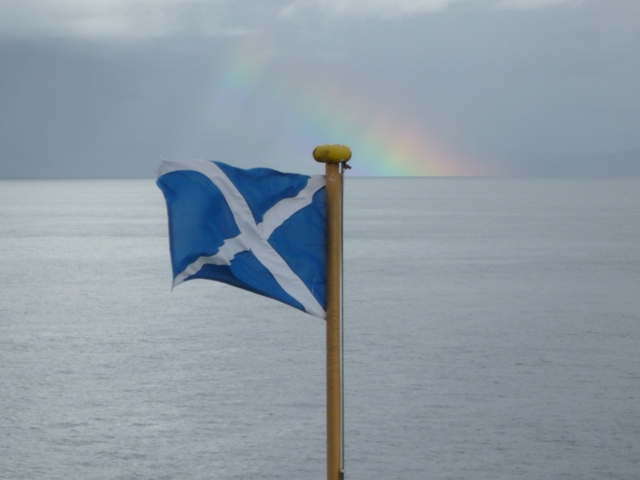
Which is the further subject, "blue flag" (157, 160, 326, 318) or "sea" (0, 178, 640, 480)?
"sea" (0, 178, 640, 480)

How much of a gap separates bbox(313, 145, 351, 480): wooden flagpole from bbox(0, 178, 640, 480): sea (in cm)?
608

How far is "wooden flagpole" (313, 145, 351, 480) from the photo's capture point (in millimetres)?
3783

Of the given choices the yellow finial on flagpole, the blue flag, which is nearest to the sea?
the blue flag

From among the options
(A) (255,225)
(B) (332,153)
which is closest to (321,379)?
(A) (255,225)

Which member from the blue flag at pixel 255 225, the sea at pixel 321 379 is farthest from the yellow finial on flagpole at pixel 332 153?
the sea at pixel 321 379

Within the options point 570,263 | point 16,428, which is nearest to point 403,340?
point 16,428

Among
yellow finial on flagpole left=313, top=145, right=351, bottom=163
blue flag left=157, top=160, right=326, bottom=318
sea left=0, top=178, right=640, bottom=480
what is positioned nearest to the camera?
yellow finial on flagpole left=313, top=145, right=351, bottom=163

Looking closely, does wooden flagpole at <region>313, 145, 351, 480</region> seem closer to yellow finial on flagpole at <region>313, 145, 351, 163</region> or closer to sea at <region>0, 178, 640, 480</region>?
yellow finial on flagpole at <region>313, 145, 351, 163</region>

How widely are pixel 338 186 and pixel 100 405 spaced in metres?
9.32

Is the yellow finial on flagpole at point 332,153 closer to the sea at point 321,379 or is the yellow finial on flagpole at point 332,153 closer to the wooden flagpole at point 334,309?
the wooden flagpole at point 334,309

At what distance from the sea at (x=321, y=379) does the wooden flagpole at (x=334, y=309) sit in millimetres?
6084

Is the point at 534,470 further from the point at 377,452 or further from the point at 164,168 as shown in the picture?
the point at 164,168

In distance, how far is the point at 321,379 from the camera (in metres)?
13.6

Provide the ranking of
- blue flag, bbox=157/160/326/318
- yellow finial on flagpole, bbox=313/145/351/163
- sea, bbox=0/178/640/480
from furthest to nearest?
sea, bbox=0/178/640/480
blue flag, bbox=157/160/326/318
yellow finial on flagpole, bbox=313/145/351/163
